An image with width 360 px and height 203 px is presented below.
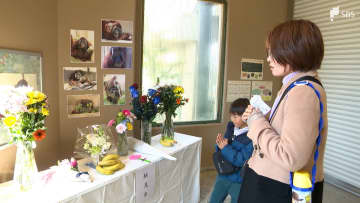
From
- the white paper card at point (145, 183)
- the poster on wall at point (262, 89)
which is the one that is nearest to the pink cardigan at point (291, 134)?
the white paper card at point (145, 183)

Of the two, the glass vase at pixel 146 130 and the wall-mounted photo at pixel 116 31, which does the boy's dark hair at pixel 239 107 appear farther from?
the wall-mounted photo at pixel 116 31

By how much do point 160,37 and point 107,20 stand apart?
88 cm

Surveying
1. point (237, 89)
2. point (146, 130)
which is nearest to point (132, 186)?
point (146, 130)

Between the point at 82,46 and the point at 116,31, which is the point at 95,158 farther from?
the point at 116,31

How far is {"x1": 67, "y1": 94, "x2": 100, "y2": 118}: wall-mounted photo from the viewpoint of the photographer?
221 centimetres

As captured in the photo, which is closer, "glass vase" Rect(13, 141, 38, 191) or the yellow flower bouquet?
the yellow flower bouquet

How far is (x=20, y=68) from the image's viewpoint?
158cm

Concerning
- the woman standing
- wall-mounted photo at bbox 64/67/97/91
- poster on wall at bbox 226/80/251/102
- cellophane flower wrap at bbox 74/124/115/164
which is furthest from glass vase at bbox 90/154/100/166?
poster on wall at bbox 226/80/251/102

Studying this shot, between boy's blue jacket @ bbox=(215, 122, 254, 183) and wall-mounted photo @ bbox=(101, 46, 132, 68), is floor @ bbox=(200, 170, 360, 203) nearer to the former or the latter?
boy's blue jacket @ bbox=(215, 122, 254, 183)

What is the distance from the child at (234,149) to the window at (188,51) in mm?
1313

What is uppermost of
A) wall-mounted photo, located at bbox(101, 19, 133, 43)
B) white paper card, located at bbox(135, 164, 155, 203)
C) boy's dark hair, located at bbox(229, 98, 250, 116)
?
wall-mounted photo, located at bbox(101, 19, 133, 43)

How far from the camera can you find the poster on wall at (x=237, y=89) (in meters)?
3.56

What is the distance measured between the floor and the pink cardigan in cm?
188

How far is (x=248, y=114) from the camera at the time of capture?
3.87ft
